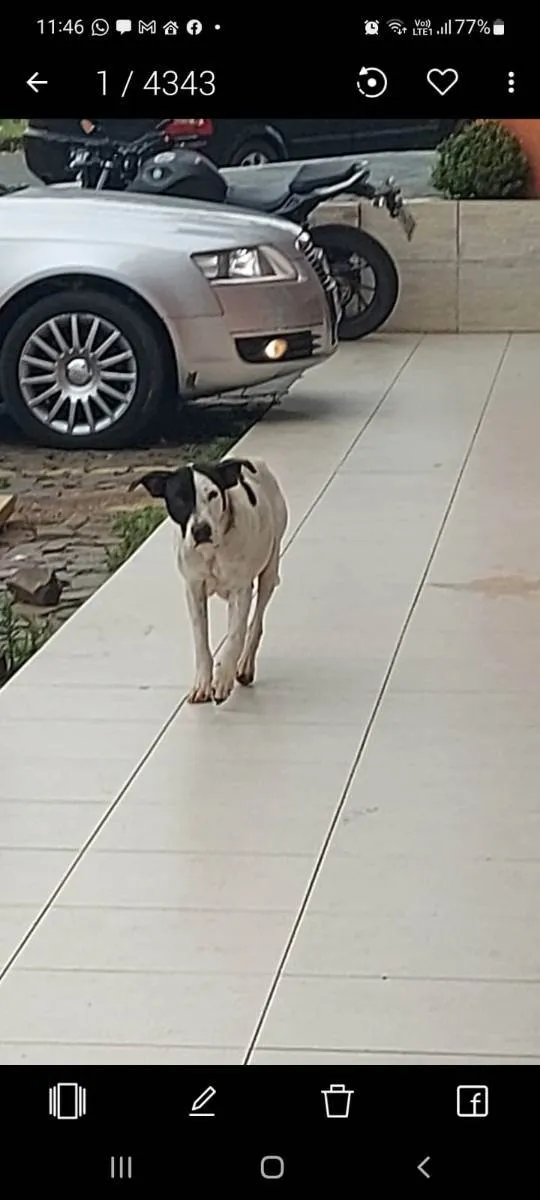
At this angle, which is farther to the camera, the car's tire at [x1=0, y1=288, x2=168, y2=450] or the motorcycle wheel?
the motorcycle wheel

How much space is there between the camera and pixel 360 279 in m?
6.31

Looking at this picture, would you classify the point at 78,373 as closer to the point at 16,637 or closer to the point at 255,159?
the point at 255,159

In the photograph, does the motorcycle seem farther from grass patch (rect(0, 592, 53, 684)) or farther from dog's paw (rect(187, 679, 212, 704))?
dog's paw (rect(187, 679, 212, 704))

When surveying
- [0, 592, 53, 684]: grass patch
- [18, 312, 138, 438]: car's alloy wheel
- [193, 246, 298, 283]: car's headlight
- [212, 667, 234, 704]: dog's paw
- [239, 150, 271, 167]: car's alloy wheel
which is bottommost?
[0, 592, 53, 684]: grass patch

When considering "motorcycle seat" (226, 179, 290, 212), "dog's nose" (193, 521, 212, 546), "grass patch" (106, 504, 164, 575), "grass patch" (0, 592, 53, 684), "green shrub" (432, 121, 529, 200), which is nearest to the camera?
"dog's nose" (193, 521, 212, 546)

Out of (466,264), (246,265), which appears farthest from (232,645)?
(466,264)

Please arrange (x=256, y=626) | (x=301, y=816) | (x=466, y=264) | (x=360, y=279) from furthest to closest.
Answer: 1. (x=466, y=264)
2. (x=360, y=279)
3. (x=256, y=626)
4. (x=301, y=816)

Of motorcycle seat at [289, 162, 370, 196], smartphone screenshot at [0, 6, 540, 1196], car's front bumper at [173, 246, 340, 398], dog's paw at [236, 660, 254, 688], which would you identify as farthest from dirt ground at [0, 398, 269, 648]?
motorcycle seat at [289, 162, 370, 196]

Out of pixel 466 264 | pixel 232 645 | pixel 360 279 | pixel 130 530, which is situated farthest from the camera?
pixel 466 264

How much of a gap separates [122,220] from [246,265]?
1.04ft

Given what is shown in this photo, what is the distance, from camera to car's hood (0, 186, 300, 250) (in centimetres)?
464
